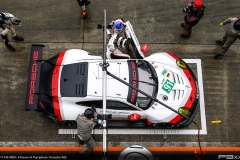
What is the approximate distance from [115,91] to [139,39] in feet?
7.91

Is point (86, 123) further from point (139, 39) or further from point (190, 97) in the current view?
point (139, 39)

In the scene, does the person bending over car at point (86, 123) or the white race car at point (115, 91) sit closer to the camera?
the person bending over car at point (86, 123)

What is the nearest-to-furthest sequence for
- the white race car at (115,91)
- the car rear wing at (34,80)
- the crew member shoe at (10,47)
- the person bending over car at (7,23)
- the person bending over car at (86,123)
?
the person bending over car at (86,123)
the car rear wing at (34,80)
the white race car at (115,91)
the person bending over car at (7,23)
the crew member shoe at (10,47)

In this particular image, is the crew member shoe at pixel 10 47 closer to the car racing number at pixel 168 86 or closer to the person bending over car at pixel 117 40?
the person bending over car at pixel 117 40

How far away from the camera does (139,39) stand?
8328mm

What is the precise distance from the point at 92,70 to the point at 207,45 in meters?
3.63

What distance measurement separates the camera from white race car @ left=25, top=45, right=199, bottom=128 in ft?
21.4

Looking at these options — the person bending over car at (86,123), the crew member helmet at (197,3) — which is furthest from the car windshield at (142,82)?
the crew member helmet at (197,3)

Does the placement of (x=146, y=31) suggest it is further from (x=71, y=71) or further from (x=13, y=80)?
(x=13, y=80)

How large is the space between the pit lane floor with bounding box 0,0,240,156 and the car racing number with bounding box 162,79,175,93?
4.38 ft

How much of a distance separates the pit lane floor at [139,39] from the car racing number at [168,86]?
1.34 metres

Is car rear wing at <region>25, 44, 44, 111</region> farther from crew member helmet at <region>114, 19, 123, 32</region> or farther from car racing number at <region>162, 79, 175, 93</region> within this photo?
car racing number at <region>162, 79, 175, 93</region>

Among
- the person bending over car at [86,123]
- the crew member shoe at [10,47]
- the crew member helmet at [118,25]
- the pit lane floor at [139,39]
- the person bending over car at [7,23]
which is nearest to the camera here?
the person bending over car at [86,123]

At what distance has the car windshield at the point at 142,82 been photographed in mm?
6535
